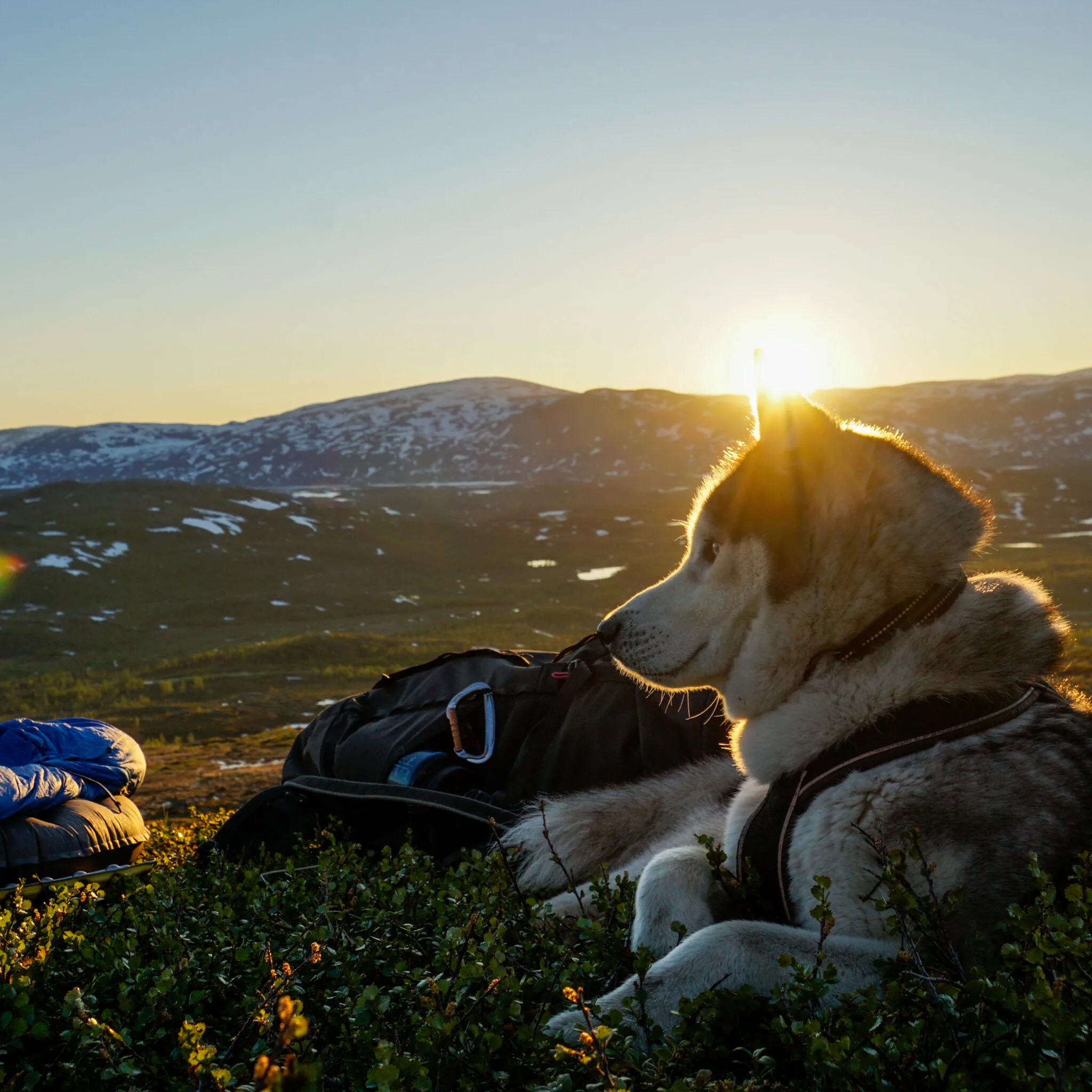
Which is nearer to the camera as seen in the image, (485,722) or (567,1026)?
(567,1026)

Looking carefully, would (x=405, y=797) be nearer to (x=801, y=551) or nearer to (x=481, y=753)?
(x=481, y=753)

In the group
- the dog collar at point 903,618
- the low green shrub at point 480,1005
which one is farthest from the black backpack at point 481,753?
the dog collar at point 903,618

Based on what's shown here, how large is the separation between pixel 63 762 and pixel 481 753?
314cm

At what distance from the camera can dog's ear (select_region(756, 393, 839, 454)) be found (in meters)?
4.13

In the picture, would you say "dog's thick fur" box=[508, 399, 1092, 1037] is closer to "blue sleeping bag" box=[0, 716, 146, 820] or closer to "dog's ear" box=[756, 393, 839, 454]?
"dog's ear" box=[756, 393, 839, 454]

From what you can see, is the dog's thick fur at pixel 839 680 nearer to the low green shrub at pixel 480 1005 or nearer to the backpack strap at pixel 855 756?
the backpack strap at pixel 855 756

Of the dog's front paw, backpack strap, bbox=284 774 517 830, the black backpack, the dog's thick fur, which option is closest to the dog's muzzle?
the dog's thick fur

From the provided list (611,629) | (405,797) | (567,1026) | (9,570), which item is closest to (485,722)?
(405,797)

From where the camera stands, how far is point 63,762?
6770 mm

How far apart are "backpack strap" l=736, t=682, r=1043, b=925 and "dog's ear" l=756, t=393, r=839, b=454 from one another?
1.25m

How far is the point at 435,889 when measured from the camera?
4855 millimetres

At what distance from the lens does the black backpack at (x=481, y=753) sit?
635 centimetres

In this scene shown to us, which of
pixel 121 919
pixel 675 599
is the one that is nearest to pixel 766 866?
pixel 675 599

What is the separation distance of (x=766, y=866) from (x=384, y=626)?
51.9 meters
